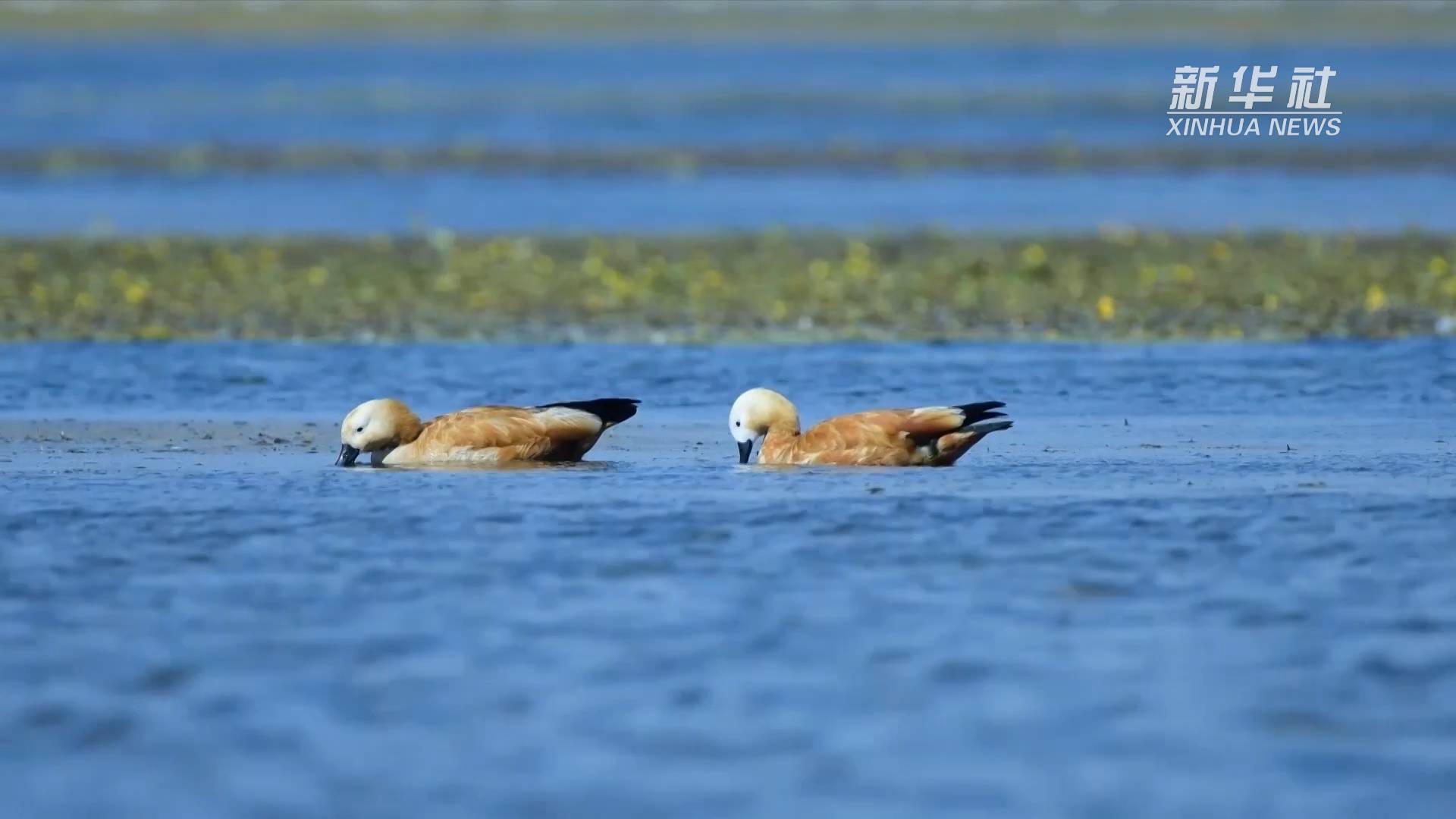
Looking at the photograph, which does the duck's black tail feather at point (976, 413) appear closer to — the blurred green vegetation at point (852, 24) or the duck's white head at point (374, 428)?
the duck's white head at point (374, 428)

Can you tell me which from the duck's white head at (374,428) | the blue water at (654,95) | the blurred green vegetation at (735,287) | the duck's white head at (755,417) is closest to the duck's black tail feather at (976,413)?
the duck's white head at (755,417)

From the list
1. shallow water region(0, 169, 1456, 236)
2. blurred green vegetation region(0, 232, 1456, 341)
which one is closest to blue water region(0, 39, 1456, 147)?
shallow water region(0, 169, 1456, 236)

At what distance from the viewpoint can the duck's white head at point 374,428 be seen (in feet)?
47.6

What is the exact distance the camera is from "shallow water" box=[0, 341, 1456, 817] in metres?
7.95

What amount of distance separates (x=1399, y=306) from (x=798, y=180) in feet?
81.4

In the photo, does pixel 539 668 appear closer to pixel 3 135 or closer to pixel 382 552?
pixel 382 552

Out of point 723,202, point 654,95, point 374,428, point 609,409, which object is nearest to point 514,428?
point 609,409

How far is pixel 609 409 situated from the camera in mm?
14500

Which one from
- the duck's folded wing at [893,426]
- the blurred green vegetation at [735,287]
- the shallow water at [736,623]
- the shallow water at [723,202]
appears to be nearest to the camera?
the shallow water at [736,623]

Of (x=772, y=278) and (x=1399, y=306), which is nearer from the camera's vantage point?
(x=1399, y=306)

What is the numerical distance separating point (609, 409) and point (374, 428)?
1313 mm

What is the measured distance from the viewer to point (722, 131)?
64062mm

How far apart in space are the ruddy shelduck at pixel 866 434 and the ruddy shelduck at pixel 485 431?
689 millimetres

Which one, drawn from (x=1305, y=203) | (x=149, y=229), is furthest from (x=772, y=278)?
(x=1305, y=203)
